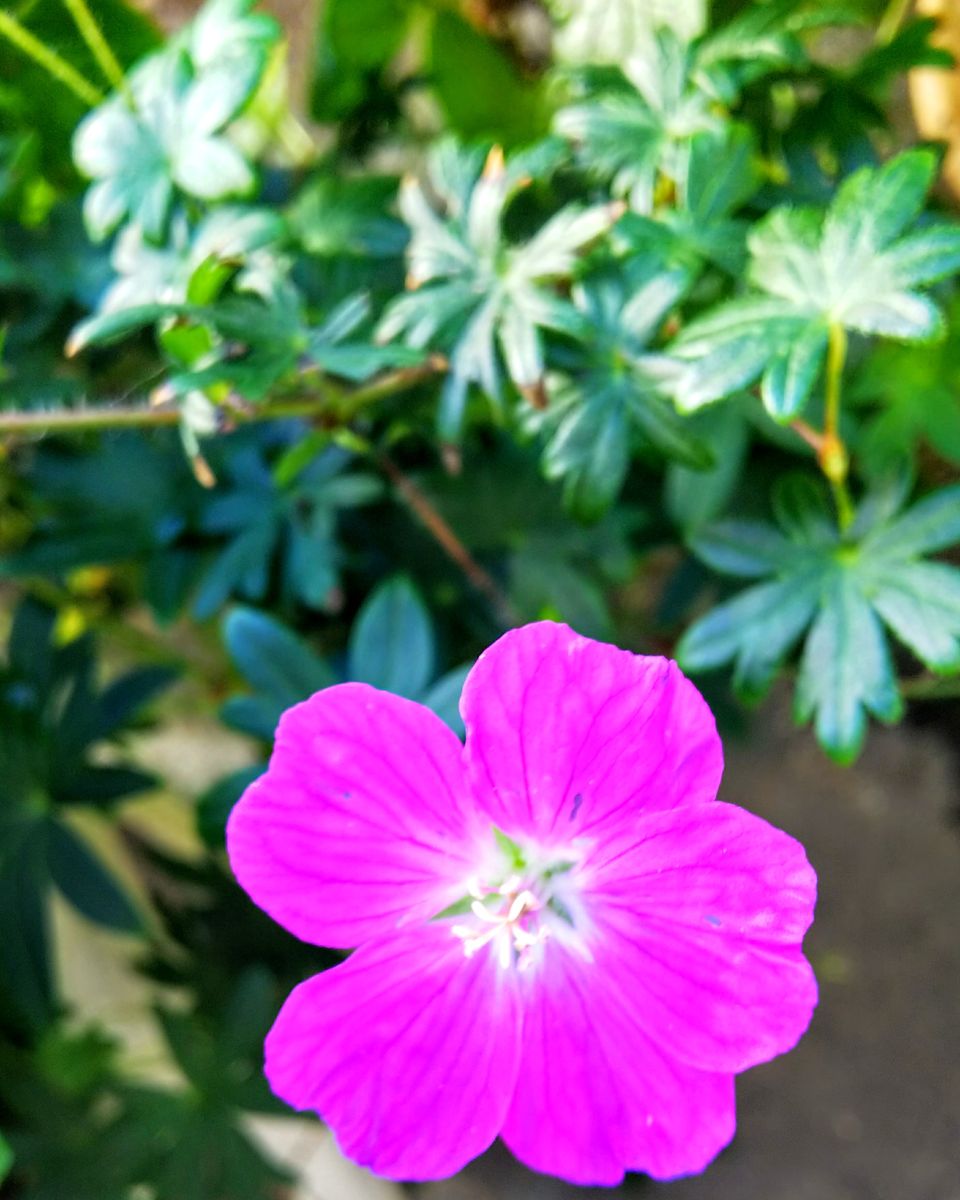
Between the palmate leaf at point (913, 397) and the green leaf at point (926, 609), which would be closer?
the green leaf at point (926, 609)

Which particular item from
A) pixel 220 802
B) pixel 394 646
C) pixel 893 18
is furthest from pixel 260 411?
pixel 893 18

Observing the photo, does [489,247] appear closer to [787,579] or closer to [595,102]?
[595,102]

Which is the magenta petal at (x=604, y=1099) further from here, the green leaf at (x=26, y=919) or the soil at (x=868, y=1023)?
the soil at (x=868, y=1023)

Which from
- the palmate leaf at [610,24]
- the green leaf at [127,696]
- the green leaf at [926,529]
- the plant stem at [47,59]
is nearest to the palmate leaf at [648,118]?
the palmate leaf at [610,24]

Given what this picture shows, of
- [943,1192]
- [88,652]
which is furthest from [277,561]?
[943,1192]

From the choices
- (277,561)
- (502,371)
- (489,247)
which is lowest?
(277,561)

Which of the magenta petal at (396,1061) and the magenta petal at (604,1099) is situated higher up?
the magenta petal at (396,1061)

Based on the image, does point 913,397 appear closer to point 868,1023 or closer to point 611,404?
point 611,404
